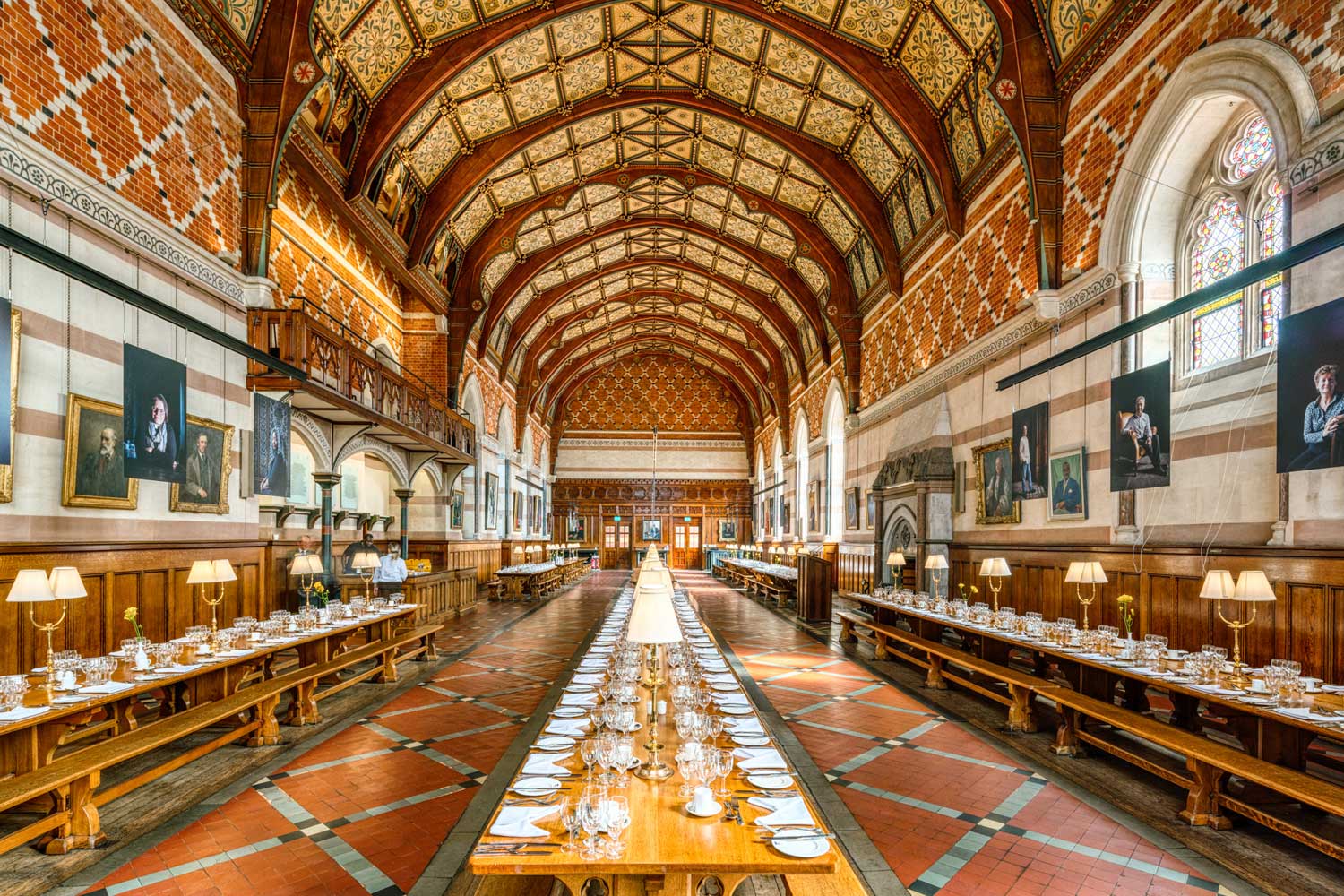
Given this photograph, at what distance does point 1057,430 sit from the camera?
9.56 m

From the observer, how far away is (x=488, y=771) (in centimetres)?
559

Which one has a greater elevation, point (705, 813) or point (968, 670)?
point (705, 813)

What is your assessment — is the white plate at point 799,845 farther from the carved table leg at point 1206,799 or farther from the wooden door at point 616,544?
the wooden door at point 616,544

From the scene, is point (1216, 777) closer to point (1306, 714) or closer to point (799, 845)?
point (1306, 714)

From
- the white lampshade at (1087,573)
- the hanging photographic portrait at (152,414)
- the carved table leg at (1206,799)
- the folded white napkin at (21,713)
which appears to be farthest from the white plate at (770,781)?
the hanging photographic portrait at (152,414)

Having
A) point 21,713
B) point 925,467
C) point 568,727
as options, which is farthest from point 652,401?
point 568,727

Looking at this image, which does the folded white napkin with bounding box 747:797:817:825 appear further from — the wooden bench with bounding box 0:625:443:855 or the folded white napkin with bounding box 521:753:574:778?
the wooden bench with bounding box 0:625:443:855

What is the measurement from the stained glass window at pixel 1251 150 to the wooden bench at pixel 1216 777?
5.33 meters

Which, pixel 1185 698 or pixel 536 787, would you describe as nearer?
pixel 536 787

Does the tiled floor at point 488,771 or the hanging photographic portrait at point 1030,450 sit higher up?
the hanging photographic portrait at point 1030,450

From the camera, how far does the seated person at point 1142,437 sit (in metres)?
7.44

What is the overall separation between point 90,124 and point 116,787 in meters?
5.73

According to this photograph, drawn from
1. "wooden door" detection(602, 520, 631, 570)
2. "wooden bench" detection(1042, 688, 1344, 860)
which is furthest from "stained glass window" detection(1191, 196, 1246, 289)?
"wooden door" detection(602, 520, 631, 570)

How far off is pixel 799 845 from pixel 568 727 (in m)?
1.76
